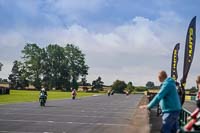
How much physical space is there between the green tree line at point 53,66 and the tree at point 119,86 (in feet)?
44.2

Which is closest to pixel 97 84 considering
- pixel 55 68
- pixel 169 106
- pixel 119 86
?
pixel 119 86

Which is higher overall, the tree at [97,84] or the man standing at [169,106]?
the tree at [97,84]

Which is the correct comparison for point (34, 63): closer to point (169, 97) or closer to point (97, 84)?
point (97, 84)

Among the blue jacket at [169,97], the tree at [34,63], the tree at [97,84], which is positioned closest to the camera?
the blue jacket at [169,97]

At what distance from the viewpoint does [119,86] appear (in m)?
175

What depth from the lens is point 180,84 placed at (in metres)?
20.2

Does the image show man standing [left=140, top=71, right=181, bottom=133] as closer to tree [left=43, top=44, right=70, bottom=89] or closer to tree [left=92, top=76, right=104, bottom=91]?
tree [left=43, top=44, right=70, bottom=89]

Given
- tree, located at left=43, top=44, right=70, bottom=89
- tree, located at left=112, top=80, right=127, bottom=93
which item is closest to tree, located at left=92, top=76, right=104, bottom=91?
tree, located at left=112, top=80, right=127, bottom=93

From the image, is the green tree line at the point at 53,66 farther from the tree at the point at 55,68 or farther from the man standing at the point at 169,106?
the man standing at the point at 169,106

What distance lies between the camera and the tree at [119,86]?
17318 cm

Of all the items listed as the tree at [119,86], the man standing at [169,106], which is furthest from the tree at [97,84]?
the man standing at [169,106]

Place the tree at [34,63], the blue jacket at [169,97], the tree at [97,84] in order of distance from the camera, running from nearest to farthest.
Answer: the blue jacket at [169,97] → the tree at [34,63] → the tree at [97,84]

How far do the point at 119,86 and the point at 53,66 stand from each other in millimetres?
26852

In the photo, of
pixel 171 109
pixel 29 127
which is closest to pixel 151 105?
pixel 171 109
